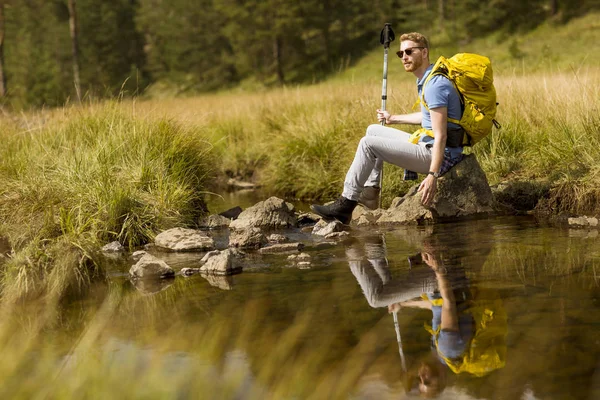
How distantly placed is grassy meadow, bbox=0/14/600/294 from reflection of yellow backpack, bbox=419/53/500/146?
1.28m

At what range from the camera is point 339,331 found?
12.1 ft

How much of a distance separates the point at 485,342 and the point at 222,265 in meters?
2.25

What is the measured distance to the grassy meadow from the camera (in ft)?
19.0

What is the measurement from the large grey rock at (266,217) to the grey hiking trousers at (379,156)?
0.78 m

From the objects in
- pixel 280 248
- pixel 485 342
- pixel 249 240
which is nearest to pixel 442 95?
pixel 280 248

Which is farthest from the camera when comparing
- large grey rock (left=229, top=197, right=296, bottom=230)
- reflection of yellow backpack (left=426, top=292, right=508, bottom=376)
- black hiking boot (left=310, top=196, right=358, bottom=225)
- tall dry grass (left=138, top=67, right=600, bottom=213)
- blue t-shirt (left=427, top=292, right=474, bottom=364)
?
large grey rock (left=229, top=197, right=296, bottom=230)

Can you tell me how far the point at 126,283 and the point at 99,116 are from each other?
13.2 ft

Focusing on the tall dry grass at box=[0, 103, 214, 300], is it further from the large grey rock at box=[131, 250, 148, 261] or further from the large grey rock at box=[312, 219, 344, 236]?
the large grey rock at box=[312, 219, 344, 236]

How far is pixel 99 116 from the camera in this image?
855 centimetres

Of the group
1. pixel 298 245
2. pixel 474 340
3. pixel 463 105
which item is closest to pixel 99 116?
pixel 298 245

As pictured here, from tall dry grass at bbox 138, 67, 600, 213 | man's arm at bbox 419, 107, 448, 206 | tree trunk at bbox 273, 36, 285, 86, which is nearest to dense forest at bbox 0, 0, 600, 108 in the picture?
tree trunk at bbox 273, 36, 285, 86

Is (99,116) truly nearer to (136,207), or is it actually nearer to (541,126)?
(136,207)

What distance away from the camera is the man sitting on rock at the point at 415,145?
585cm

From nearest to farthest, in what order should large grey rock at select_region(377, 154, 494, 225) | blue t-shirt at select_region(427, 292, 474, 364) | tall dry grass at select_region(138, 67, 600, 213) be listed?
blue t-shirt at select_region(427, 292, 474, 364) < large grey rock at select_region(377, 154, 494, 225) < tall dry grass at select_region(138, 67, 600, 213)
